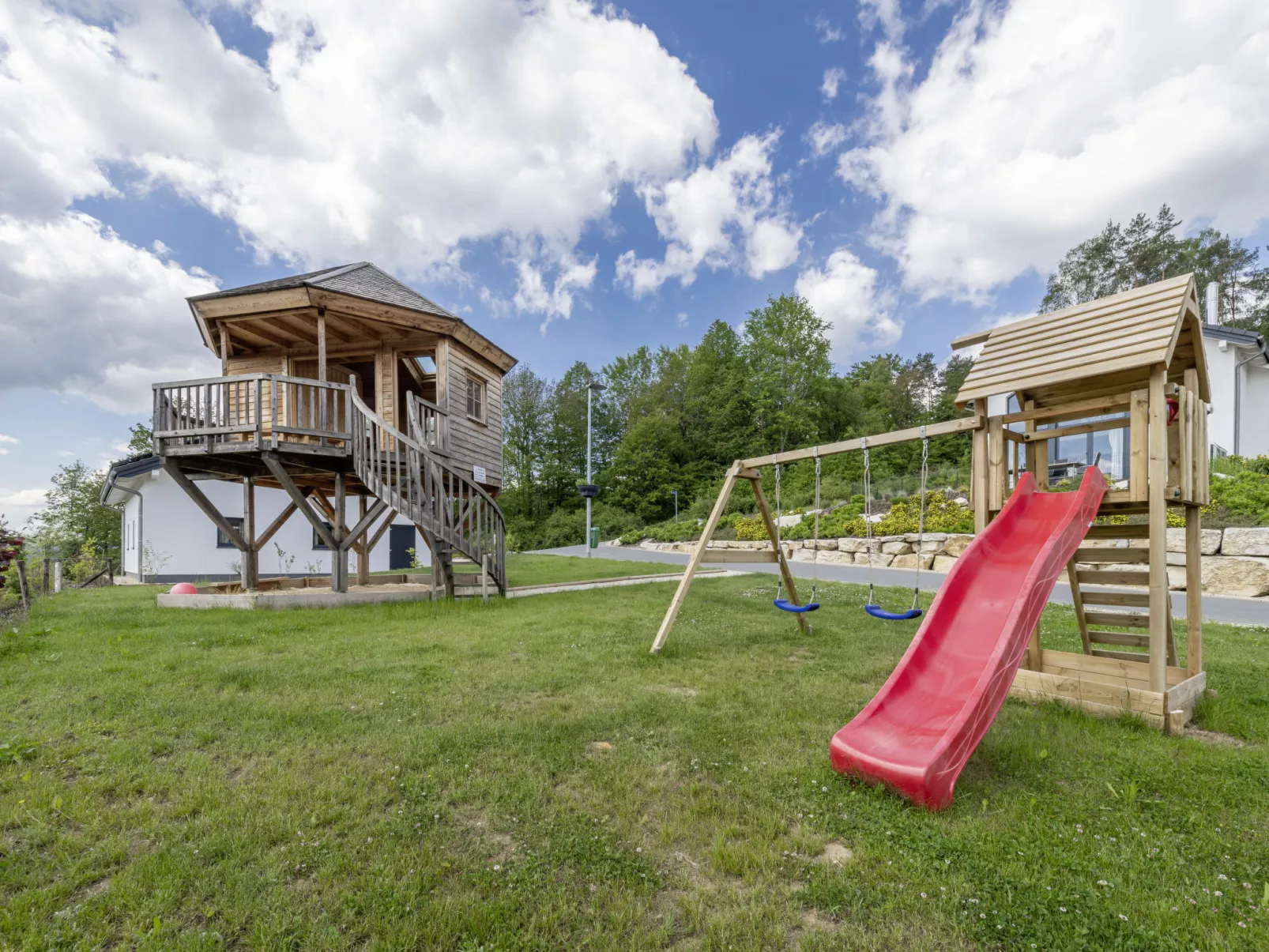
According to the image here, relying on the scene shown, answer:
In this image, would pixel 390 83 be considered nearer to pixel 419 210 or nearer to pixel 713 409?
pixel 419 210

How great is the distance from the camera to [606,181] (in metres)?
16.7

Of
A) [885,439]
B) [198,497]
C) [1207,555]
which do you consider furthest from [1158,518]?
[198,497]

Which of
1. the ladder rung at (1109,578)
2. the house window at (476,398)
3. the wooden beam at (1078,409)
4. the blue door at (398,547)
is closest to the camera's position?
the wooden beam at (1078,409)

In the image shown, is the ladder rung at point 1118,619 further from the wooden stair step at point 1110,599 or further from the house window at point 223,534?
the house window at point 223,534

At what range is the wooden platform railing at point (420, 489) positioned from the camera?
8273 millimetres

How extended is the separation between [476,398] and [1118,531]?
1068 cm

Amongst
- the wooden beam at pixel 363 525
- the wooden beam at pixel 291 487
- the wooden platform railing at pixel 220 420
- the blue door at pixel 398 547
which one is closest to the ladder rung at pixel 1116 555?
the wooden beam at pixel 363 525

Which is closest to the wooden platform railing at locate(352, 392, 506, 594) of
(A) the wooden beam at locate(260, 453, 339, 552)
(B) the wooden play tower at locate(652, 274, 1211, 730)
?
(A) the wooden beam at locate(260, 453, 339, 552)

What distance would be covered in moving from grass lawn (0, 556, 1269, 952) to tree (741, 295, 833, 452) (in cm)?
2566

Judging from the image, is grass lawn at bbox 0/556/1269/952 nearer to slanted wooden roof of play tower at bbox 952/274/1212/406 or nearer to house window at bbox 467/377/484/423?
slanted wooden roof of play tower at bbox 952/274/1212/406

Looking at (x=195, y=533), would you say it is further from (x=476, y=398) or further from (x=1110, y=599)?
(x=1110, y=599)

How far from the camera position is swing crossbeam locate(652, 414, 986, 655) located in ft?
15.3

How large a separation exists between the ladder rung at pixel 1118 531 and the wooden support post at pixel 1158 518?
22cm

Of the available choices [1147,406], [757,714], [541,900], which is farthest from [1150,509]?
[541,900]
